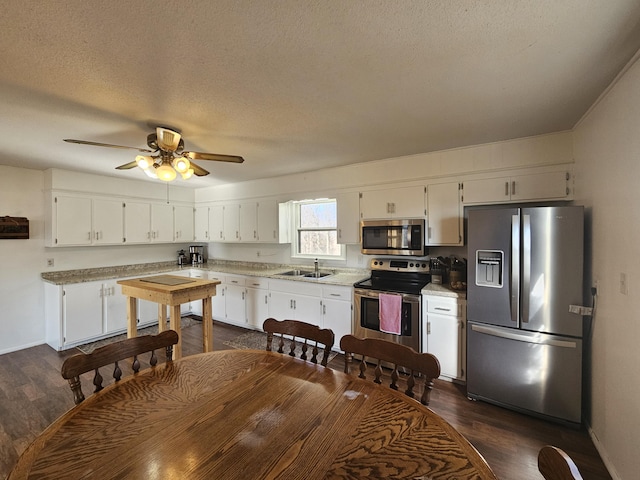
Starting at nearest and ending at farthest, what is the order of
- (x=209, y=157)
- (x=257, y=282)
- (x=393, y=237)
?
1. (x=209, y=157)
2. (x=393, y=237)
3. (x=257, y=282)

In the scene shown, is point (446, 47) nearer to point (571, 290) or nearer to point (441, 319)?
point (571, 290)

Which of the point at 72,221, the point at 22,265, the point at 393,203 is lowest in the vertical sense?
the point at 22,265

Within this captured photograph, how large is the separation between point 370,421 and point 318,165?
10.00ft

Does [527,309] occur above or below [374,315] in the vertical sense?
above

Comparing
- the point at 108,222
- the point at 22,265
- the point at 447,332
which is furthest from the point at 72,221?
the point at 447,332

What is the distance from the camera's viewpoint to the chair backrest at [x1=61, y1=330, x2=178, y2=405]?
120 cm

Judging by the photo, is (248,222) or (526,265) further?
(248,222)

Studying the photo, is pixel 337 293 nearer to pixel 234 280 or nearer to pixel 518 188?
pixel 234 280

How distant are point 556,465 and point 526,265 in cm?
191

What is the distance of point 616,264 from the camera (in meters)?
1.67

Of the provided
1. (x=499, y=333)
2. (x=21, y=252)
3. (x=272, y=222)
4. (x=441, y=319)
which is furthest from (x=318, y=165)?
(x=21, y=252)

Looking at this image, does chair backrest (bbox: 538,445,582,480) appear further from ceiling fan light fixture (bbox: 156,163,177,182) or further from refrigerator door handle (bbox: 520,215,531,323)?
ceiling fan light fixture (bbox: 156,163,177,182)

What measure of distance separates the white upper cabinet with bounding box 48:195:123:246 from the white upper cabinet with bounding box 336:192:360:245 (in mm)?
3358

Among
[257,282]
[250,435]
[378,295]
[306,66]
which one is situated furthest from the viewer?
[257,282]
